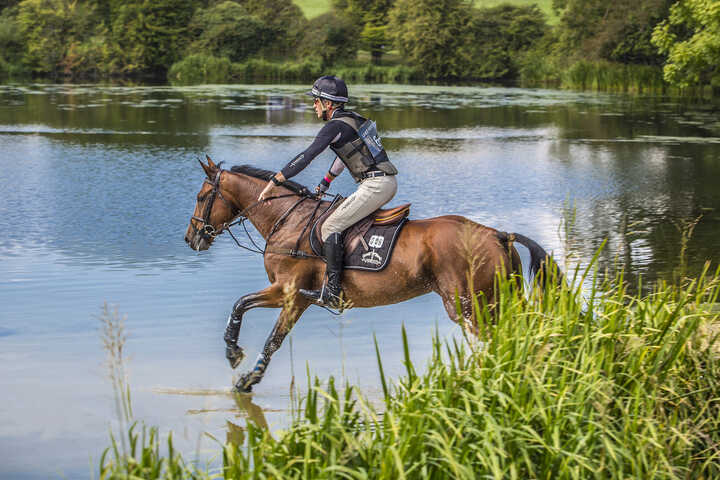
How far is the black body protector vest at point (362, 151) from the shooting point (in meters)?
7.75

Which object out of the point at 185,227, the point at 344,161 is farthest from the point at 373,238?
the point at 185,227

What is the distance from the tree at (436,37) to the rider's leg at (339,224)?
3506 inches

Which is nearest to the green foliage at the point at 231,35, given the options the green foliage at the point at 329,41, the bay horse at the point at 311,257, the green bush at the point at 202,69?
the green bush at the point at 202,69

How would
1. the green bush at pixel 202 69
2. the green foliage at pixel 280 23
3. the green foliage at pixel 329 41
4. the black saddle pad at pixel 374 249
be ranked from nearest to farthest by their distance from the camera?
the black saddle pad at pixel 374 249, the green bush at pixel 202 69, the green foliage at pixel 329 41, the green foliage at pixel 280 23

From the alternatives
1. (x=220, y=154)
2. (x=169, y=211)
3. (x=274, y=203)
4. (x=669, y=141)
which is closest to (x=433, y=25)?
(x=669, y=141)

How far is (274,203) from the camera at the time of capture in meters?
8.20

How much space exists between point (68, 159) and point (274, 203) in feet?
57.6

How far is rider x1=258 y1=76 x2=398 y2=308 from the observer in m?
7.66

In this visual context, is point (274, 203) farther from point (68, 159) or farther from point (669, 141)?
point (669, 141)

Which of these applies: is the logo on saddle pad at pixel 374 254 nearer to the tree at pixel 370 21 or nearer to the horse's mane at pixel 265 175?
the horse's mane at pixel 265 175

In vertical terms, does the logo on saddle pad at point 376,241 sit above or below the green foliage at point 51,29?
below

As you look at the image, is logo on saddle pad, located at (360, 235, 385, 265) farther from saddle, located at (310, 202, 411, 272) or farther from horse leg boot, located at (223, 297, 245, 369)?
horse leg boot, located at (223, 297, 245, 369)

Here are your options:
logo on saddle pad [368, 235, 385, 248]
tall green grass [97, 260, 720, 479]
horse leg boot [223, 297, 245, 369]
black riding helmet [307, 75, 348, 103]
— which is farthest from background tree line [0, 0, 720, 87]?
tall green grass [97, 260, 720, 479]

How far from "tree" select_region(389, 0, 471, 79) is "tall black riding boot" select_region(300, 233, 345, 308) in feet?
293
